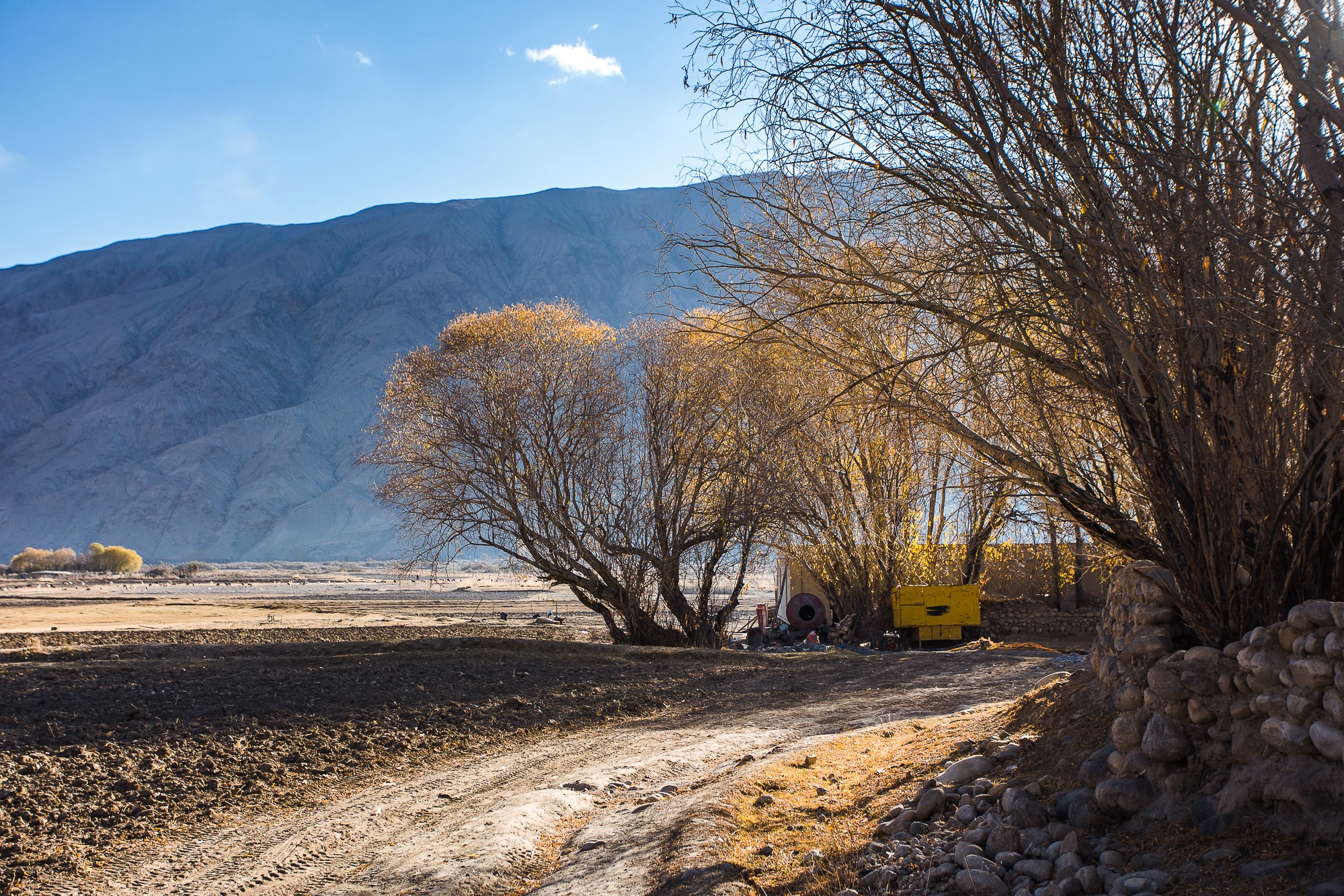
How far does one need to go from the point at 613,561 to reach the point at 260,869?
14418 millimetres

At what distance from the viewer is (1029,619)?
Result: 24172mm

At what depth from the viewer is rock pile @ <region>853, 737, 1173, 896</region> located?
153 inches

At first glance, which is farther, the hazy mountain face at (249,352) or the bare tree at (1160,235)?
the hazy mountain face at (249,352)

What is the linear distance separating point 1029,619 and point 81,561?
7107 centimetres

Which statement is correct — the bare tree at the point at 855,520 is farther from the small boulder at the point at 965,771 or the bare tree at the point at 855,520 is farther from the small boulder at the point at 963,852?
the small boulder at the point at 963,852

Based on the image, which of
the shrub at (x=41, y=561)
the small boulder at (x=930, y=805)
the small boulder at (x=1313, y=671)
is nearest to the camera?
the small boulder at (x=1313, y=671)

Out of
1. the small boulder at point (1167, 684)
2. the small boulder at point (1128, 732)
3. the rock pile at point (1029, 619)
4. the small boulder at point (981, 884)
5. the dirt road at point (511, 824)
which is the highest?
the small boulder at point (1167, 684)

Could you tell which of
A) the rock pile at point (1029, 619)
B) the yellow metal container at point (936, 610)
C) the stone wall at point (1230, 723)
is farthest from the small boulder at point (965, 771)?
the rock pile at point (1029, 619)

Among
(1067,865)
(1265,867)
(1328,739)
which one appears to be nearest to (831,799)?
(1067,865)

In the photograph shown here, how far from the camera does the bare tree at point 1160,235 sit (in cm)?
420

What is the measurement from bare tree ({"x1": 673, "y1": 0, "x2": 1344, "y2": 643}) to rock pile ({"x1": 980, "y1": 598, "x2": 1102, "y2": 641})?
19328mm

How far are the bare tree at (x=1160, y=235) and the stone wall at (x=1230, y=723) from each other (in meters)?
0.42

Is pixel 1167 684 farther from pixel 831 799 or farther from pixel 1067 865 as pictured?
pixel 831 799

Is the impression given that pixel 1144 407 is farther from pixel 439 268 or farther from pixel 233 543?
pixel 439 268
